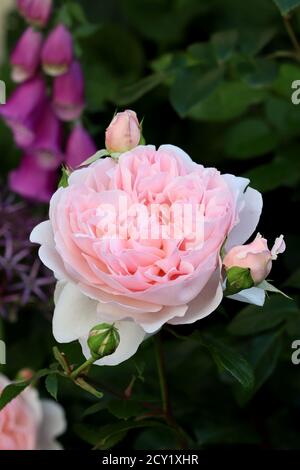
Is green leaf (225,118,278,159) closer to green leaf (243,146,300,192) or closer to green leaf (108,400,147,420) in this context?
green leaf (243,146,300,192)

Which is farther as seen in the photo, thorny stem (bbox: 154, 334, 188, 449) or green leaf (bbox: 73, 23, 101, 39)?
green leaf (bbox: 73, 23, 101, 39)

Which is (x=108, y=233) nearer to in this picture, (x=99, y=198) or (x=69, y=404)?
(x=99, y=198)

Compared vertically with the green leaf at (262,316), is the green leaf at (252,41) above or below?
above

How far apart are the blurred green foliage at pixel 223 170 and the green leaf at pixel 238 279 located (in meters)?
0.05

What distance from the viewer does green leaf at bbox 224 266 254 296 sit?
1.10 feet

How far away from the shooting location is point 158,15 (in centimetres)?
81

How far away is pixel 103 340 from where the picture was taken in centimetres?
34

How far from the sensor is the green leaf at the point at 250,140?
0.61m

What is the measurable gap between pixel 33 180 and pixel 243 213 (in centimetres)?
34

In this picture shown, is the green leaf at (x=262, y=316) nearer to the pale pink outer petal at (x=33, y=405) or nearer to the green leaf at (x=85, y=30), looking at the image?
the pale pink outer petal at (x=33, y=405)

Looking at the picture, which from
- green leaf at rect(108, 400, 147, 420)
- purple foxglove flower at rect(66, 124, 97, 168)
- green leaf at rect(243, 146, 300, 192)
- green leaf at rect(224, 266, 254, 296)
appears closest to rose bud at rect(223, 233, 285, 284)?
green leaf at rect(224, 266, 254, 296)

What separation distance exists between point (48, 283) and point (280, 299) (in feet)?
0.59

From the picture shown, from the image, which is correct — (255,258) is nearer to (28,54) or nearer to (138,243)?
(138,243)

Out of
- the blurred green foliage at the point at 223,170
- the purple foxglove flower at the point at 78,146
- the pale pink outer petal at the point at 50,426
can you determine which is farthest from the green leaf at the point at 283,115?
the pale pink outer petal at the point at 50,426
